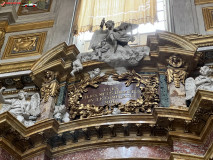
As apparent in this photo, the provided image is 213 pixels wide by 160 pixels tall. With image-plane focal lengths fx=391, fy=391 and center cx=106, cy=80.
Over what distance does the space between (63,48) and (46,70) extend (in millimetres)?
671

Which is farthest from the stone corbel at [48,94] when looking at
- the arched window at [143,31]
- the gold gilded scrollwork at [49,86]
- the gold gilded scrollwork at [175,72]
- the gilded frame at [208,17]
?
the gilded frame at [208,17]

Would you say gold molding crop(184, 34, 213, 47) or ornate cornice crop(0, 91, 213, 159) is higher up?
gold molding crop(184, 34, 213, 47)

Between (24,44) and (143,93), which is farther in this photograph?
(24,44)

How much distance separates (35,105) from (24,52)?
7.61 ft

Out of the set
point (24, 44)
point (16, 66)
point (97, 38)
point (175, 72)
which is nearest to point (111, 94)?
point (175, 72)

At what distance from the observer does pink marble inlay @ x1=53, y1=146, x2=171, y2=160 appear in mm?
7680

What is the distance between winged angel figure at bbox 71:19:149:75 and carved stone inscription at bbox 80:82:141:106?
57 centimetres

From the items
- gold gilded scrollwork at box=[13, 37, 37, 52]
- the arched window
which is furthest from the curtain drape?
gold gilded scrollwork at box=[13, 37, 37, 52]

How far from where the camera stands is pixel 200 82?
8.26 meters

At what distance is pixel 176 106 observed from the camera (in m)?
8.07

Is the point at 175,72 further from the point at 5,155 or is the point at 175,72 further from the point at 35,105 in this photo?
the point at 5,155

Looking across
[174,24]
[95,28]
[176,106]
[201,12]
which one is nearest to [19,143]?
[176,106]

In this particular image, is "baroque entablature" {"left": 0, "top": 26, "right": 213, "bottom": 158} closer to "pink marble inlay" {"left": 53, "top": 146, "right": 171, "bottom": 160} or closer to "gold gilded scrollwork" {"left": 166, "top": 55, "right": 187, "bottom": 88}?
"gold gilded scrollwork" {"left": 166, "top": 55, "right": 187, "bottom": 88}

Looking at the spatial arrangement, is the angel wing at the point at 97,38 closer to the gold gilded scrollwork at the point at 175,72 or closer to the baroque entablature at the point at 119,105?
the baroque entablature at the point at 119,105
